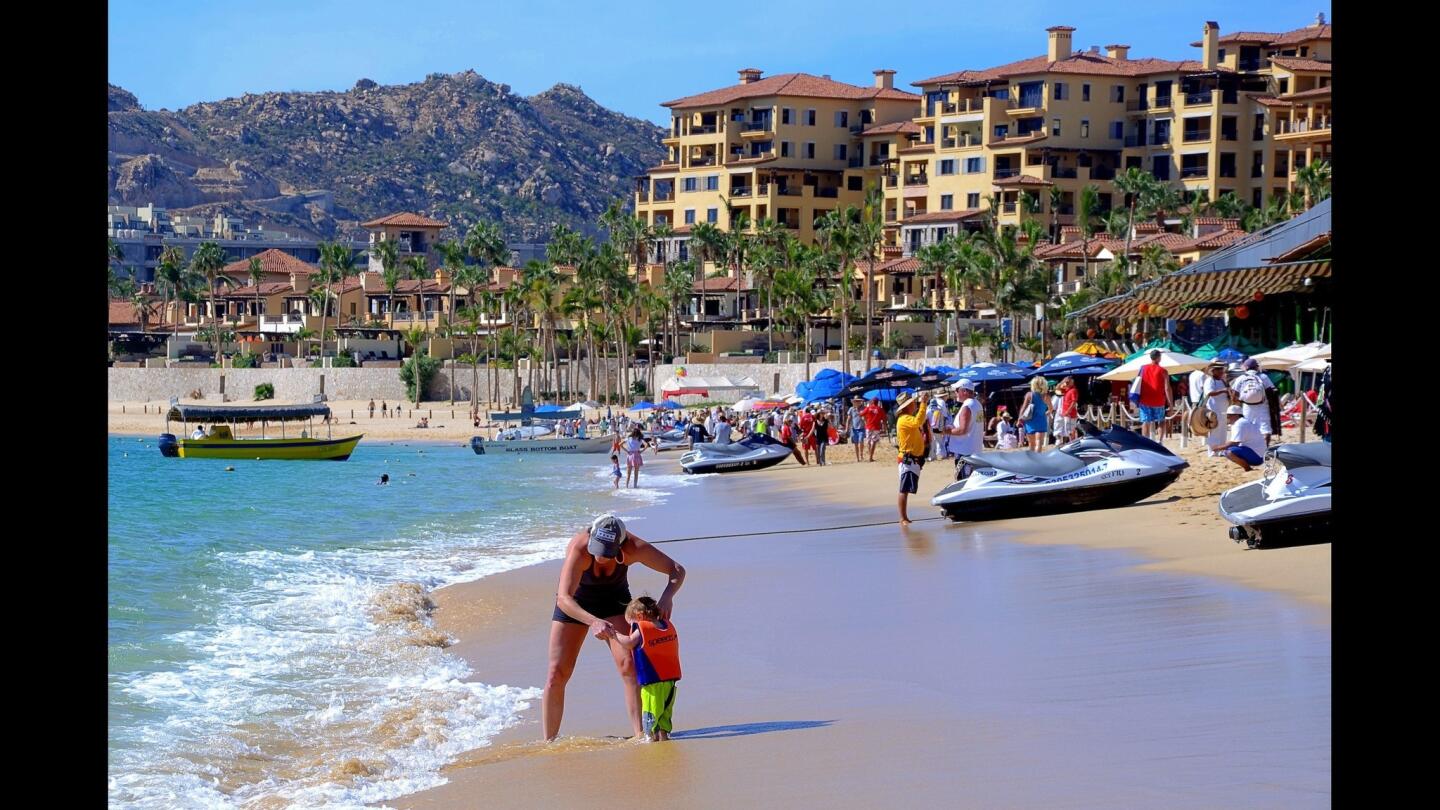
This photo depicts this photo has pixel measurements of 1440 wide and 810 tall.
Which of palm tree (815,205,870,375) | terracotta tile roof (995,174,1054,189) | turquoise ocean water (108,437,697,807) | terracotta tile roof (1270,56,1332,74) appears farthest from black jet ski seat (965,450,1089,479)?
terracotta tile roof (1270,56,1332,74)

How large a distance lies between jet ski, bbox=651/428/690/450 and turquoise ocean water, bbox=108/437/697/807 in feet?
71.3

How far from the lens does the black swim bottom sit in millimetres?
7984

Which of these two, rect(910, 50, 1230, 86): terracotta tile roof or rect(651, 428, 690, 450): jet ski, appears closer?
rect(651, 428, 690, 450): jet ski

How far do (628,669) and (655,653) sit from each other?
0.81 feet

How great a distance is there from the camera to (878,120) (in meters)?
109

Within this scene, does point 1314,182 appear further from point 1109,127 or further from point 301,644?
point 301,644

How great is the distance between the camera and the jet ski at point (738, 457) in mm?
38875

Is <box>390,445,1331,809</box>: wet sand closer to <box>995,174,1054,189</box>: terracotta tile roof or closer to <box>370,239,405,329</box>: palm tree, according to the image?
<box>995,174,1054,189</box>: terracotta tile roof

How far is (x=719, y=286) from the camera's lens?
3730 inches

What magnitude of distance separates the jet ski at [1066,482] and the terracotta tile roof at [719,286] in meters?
74.6

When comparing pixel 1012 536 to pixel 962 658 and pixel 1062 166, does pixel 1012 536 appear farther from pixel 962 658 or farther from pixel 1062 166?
pixel 1062 166

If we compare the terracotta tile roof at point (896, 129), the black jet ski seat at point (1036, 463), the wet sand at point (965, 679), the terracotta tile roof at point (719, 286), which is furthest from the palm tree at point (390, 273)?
the wet sand at point (965, 679)
